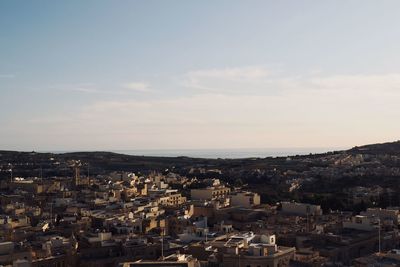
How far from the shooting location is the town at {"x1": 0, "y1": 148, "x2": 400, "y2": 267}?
2973 centimetres

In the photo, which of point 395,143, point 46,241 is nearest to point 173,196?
point 46,241

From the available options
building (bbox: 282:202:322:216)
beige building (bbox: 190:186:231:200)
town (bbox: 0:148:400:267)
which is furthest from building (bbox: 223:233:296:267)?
beige building (bbox: 190:186:231:200)

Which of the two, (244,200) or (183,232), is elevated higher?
(244,200)

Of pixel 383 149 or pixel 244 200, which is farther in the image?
pixel 383 149

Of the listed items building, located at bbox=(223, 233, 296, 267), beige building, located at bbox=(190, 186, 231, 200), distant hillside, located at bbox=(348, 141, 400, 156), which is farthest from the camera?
distant hillside, located at bbox=(348, 141, 400, 156)

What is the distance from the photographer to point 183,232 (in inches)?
1629

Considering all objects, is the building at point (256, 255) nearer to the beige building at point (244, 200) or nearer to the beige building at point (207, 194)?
the beige building at point (244, 200)

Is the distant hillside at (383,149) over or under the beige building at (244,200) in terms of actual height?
over

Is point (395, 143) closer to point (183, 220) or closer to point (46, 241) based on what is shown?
point (183, 220)

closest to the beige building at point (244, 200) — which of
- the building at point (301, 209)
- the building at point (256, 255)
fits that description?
the building at point (301, 209)

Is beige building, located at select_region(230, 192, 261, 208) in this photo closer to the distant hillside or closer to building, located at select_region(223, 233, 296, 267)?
building, located at select_region(223, 233, 296, 267)

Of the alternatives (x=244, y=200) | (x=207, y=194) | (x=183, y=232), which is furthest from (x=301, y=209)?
(x=183, y=232)

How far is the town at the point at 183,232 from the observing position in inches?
1171

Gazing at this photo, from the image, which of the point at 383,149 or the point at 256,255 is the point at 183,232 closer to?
the point at 256,255
